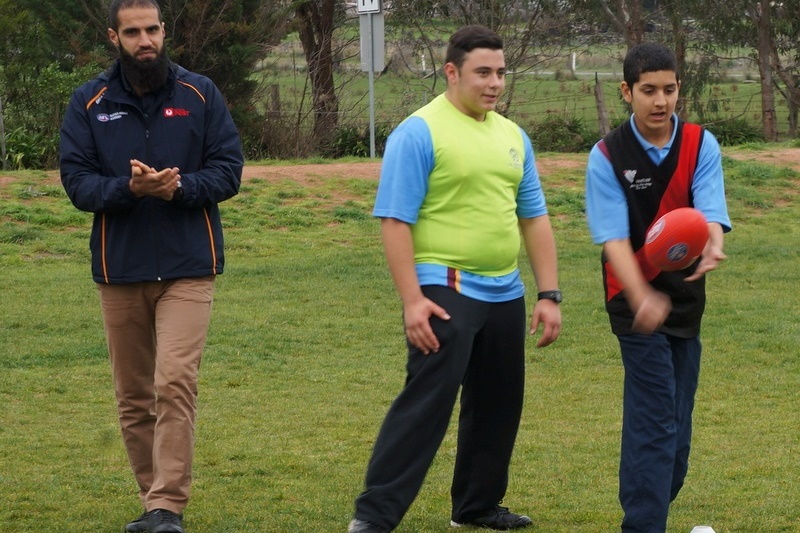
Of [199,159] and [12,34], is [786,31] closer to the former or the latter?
[12,34]

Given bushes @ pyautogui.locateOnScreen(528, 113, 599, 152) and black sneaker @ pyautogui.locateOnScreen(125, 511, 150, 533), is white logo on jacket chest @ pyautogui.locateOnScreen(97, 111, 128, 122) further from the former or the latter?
bushes @ pyautogui.locateOnScreen(528, 113, 599, 152)

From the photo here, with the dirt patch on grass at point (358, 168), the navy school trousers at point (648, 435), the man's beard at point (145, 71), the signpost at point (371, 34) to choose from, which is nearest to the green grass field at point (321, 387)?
the navy school trousers at point (648, 435)

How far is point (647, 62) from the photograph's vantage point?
4672mm

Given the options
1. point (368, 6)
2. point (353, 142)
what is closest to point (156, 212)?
point (368, 6)

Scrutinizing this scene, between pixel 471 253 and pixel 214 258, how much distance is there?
1161 mm

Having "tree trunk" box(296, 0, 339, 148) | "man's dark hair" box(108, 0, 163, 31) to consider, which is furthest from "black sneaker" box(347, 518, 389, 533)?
"tree trunk" box(296, 0, 339, 148)


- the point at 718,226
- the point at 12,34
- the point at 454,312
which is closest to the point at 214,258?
the point at 454,312

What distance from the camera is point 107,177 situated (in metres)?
5.23

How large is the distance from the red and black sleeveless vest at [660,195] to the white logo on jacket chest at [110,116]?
195cm

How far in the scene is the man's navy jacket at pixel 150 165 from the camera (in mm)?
5211

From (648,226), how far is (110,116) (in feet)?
7.23

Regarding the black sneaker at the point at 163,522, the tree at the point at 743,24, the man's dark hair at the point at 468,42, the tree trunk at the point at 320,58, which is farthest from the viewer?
the tree at the point at 743,24

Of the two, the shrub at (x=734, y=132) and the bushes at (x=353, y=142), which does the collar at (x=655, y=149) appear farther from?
the shrub at (x=734, y=132)

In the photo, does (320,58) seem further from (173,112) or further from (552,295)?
(552,295)
